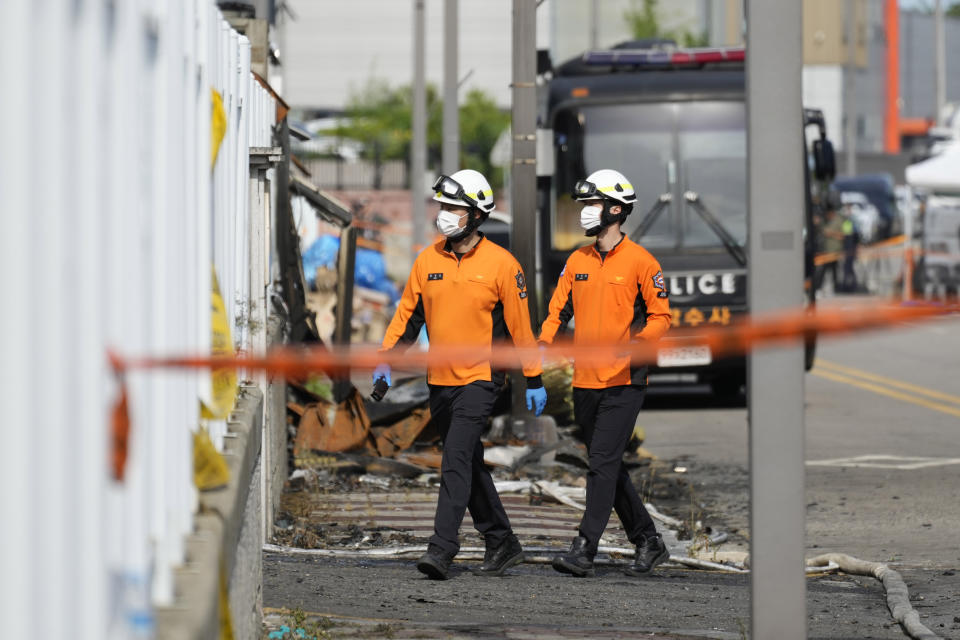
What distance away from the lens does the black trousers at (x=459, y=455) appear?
24.8 feet

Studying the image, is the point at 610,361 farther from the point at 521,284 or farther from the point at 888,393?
the point at 888,393

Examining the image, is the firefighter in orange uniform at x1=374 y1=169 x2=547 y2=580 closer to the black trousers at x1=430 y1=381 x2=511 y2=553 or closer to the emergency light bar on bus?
the black trousers at x1=430 y1=381 x2=511 y2=553

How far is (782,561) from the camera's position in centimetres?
469

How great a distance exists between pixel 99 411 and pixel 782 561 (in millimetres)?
2560

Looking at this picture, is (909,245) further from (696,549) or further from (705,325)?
(696,549)

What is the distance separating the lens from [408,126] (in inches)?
2116

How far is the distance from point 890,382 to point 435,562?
12.3m

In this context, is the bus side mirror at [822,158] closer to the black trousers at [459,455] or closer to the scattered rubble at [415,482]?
the scattered rubble at [415,482]

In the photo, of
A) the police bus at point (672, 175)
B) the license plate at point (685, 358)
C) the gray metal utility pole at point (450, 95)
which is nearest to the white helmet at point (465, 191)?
the license plate at point (685, 358)

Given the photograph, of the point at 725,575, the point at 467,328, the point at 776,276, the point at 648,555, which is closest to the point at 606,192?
the point at 467,328

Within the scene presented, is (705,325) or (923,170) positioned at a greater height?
(923,170)

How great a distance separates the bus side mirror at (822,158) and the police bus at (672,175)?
53mm

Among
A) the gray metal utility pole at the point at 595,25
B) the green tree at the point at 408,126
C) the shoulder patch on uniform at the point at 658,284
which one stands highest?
the gray metal utility pole at the point at 595,25

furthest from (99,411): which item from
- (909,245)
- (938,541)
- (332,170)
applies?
(332,170)
